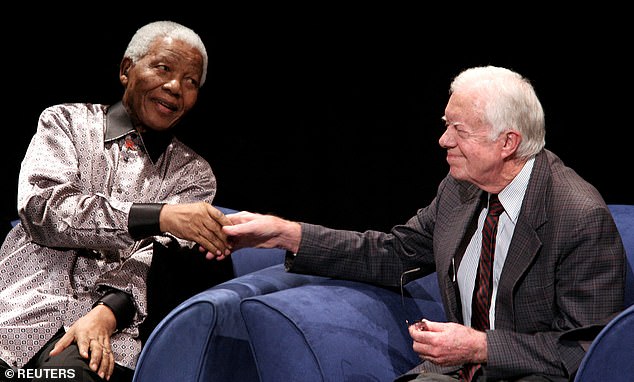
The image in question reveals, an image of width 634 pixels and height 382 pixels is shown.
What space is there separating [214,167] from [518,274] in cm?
159

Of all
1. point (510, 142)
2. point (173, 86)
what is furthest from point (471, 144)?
point (173, 86)

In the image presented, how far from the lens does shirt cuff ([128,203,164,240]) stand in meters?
2.32

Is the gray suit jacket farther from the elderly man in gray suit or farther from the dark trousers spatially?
the dark trousers

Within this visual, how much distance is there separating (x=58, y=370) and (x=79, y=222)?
1.36 ft

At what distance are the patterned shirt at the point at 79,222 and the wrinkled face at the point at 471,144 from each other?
2.92ft

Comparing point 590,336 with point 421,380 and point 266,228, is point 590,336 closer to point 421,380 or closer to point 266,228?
point 421,380

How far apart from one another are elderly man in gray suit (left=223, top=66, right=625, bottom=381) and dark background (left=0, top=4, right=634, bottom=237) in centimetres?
67

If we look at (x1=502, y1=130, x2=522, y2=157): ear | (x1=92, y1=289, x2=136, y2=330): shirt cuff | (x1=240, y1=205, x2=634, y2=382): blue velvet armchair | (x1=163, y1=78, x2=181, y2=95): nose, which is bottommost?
(x1=92, y1=289, x2=136, y2=330): shirt cuff

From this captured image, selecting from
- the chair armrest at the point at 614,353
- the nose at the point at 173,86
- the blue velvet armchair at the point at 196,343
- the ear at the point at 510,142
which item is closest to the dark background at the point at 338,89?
the nose at the point at 173,86

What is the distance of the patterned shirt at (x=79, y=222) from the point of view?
2.33 meters

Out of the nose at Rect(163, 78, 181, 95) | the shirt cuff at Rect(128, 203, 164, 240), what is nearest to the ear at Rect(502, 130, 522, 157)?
the shirt cuff at Rect(128, 203, 164, 240)

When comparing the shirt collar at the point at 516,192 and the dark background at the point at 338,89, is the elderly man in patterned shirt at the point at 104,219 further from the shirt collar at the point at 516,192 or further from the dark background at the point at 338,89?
the shirt collar at the point at 516,192

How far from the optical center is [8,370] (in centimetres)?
226

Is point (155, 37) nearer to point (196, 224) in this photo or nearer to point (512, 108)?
point (196, 224)
